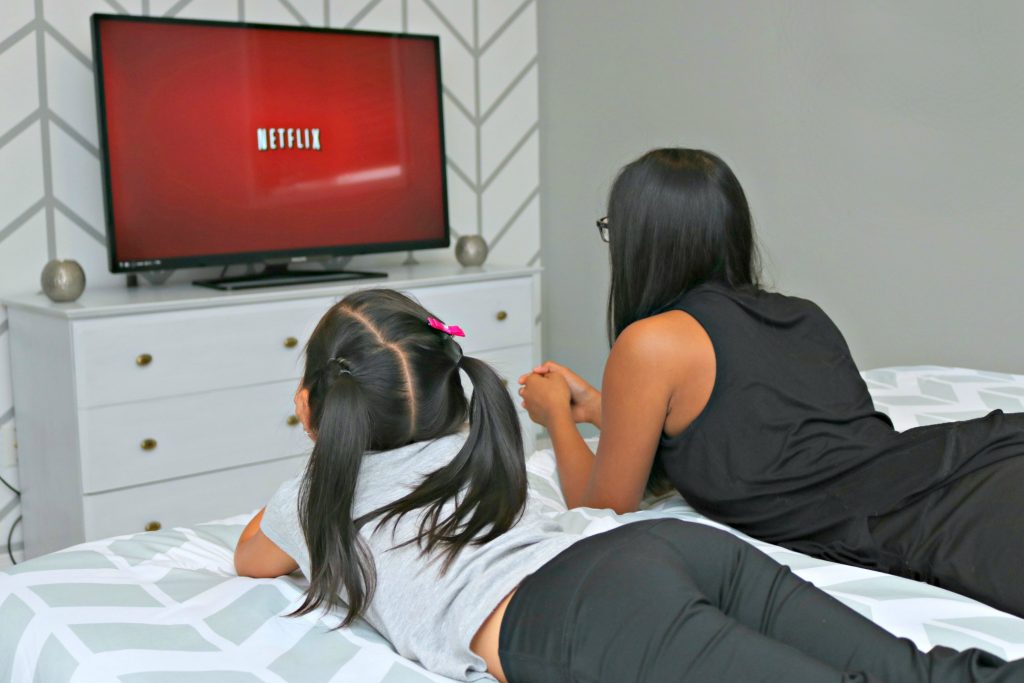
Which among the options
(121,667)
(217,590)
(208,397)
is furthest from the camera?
(208,397)

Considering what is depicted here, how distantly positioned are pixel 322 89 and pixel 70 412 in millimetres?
1191

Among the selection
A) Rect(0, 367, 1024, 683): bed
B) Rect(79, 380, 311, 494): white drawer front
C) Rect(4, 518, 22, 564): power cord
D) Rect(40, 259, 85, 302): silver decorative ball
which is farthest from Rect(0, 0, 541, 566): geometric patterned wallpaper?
Rect(0, 367, 1024, 683): bed

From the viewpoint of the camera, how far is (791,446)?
4.98 feet

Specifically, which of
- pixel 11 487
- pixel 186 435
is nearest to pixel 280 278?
pixel 186 435

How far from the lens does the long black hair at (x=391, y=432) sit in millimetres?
1227

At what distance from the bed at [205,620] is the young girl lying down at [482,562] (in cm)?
5

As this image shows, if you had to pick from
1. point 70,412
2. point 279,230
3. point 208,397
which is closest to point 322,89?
point 279,230

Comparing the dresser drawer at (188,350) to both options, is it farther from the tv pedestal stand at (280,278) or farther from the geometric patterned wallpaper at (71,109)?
the geometric patterned wallpaper at (71,109)

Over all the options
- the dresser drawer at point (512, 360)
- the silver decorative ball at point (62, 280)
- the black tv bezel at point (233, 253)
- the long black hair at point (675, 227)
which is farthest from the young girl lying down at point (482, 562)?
the dresser drawer at point (512, 360)

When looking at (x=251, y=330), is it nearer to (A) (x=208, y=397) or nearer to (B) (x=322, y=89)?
(A) (x=208, y=397)

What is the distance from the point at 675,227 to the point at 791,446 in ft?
1.14

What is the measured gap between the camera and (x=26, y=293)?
116 inches

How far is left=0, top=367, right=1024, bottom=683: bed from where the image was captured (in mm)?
1125

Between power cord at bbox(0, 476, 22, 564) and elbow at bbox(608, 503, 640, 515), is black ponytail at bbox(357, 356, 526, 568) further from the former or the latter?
power cord at bbox(0, 476, 22, 564)
